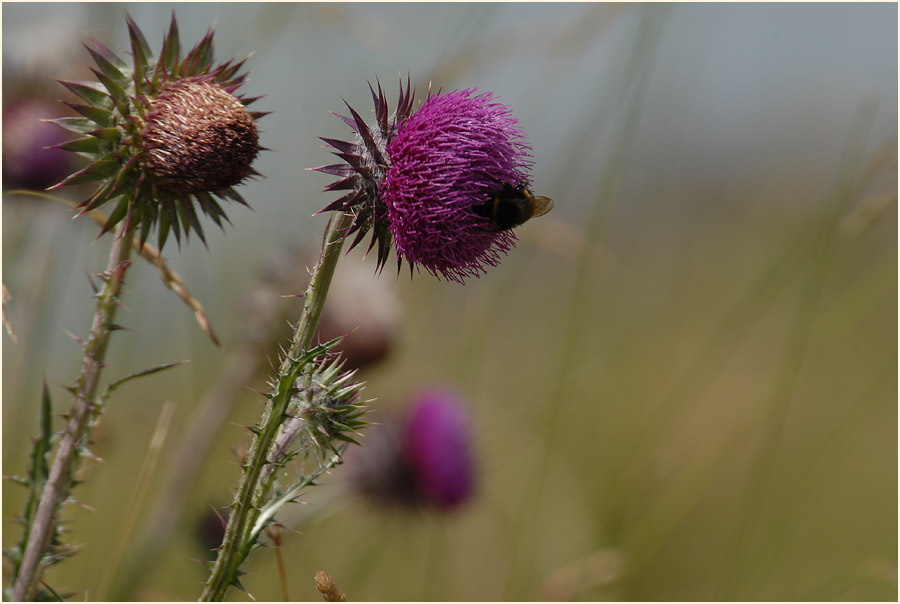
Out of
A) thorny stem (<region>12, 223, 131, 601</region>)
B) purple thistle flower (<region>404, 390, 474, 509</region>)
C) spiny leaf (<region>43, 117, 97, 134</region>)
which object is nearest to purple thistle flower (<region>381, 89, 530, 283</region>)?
thorny stem (<region>12, 223, 131, 601</region>)

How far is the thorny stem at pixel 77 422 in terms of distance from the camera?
75.0 inches

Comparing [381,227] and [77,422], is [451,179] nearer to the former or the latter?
[381,227]

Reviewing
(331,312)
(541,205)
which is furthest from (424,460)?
(541,205)

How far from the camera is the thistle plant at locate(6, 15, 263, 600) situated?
198cm

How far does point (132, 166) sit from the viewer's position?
2.16 meters

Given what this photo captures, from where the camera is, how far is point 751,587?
4418mm

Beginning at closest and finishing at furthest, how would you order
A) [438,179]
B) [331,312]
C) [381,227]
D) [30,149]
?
[438,179]
[381,227]
[30,149]
[331,312]

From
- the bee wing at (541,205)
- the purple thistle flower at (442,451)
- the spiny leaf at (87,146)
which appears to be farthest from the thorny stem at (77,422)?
the purple thistle flower at (442,451)

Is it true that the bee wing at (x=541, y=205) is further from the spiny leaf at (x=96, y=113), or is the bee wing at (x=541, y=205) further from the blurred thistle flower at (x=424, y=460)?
the blurred thistle flower at (x=424, y=460)

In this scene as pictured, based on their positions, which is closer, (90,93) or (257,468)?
(257,468)

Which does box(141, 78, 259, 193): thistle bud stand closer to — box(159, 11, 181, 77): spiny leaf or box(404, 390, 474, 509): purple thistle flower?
box(159, 11, 181, 77): spiny leaf

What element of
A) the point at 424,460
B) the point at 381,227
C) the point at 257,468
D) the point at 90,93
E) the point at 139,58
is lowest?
the point at 424,460

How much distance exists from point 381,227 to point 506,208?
32 cm

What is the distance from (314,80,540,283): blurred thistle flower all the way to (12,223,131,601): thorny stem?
61cm
